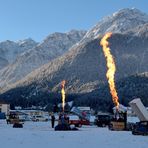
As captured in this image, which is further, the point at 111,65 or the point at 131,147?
the point at 111,65

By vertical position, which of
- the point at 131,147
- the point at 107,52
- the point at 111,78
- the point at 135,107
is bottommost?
the point at 131,147

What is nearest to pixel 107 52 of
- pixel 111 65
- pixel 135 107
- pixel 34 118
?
pixel 111 65

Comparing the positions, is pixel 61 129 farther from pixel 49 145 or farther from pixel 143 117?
pixel 49 145

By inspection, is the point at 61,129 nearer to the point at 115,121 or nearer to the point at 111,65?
the point at 115,121

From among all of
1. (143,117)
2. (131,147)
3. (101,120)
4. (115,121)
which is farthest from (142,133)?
(101,120)

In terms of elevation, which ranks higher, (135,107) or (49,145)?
(135,107)

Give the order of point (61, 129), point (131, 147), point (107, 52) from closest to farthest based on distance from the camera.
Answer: point (131, 147), point (61, 129), point (107, 52)

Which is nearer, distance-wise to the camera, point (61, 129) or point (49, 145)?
point (49, 145)

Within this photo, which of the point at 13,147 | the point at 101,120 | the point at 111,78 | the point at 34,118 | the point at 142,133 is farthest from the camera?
the point at 34,118

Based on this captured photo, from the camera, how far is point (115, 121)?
47.6 m

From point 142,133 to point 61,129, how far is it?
8.41 meters

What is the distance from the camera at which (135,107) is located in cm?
4388

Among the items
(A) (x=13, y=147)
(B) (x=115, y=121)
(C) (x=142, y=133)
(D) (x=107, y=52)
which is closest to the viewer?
(A) (x=13, y=147)

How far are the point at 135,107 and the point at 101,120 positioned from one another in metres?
16.8
